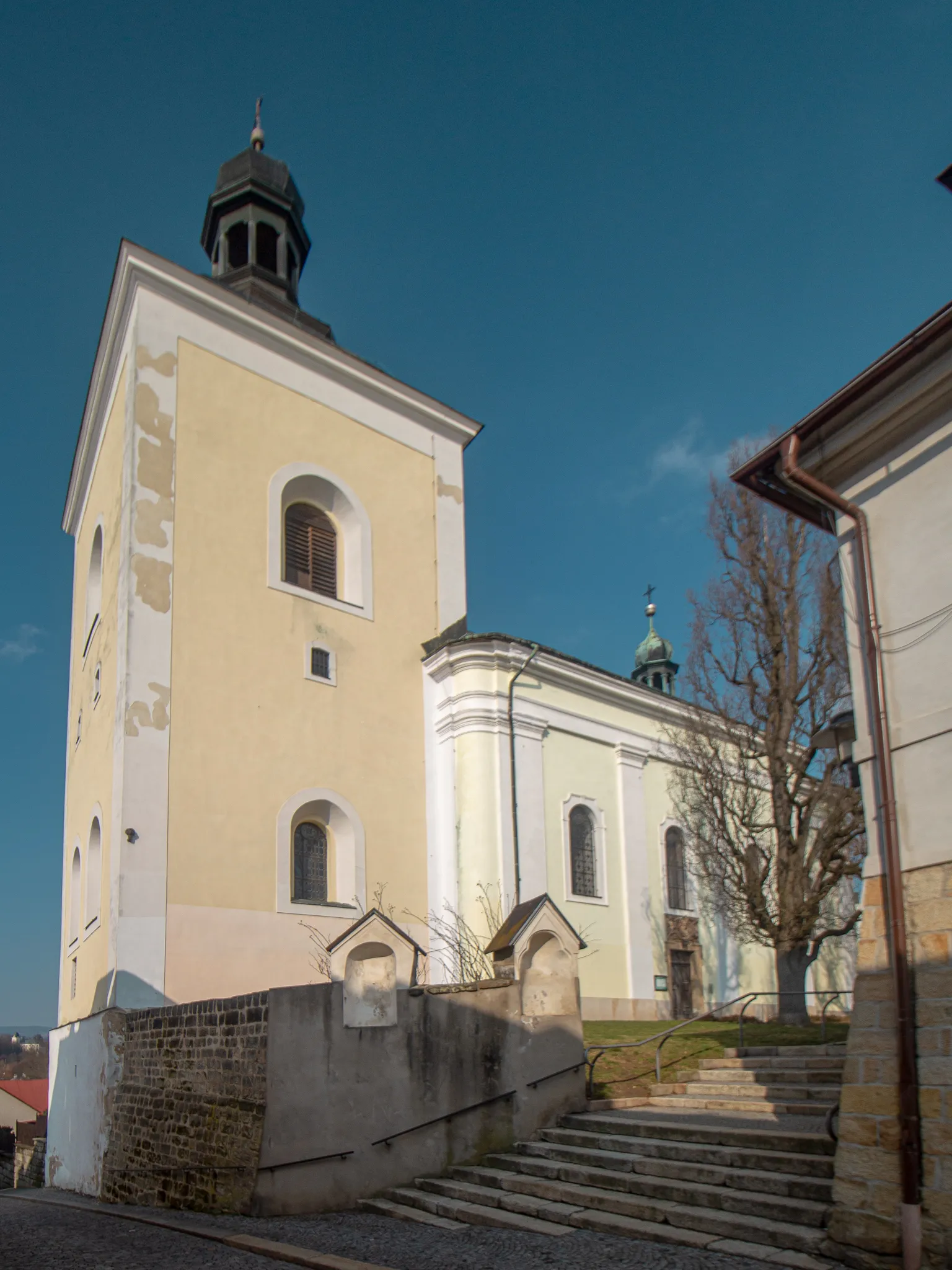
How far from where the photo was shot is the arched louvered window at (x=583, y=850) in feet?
68.0

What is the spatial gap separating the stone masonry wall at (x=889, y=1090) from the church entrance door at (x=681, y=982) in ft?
49.7

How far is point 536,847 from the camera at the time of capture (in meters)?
19.5

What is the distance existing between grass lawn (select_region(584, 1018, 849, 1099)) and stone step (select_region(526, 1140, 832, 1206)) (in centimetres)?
186

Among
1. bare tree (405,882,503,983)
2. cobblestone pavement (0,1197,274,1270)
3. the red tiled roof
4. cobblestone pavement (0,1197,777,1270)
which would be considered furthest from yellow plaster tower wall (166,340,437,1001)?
the red tiled roof

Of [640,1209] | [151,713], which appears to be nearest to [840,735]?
[640,1209]

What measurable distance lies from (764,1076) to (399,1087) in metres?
3.69

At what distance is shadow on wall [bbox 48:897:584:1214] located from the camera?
9.70 m

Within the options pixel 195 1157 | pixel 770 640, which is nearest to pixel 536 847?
pixel 770 640

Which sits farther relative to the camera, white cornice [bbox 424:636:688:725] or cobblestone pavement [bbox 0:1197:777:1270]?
white cornice [bbox 424:636:688:725]

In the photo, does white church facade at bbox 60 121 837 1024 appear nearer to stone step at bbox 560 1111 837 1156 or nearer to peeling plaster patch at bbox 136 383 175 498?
peeling plaster patch at bbox 136 383 175 498

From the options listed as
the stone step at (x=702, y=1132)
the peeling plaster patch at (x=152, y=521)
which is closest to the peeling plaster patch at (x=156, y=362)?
the peeling plaster patch at (x=152, y=521)

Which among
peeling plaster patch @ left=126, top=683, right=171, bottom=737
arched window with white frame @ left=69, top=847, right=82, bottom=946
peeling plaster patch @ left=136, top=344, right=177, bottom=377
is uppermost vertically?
peeling plaster patch @ left=136, top=344, right=177, bottom=377

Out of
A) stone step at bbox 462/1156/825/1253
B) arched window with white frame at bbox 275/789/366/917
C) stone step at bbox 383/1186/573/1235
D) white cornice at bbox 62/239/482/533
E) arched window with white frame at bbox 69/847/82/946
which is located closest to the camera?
stone step at bbox 462/1156/825/1253

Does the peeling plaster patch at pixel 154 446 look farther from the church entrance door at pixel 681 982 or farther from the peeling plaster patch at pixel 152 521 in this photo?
the church entrance door at pixel 681 982
